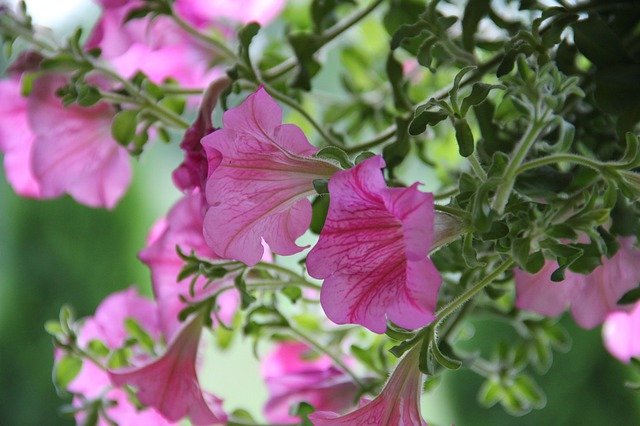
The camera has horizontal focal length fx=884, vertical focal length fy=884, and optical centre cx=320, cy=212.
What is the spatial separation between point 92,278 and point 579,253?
1.32 meters

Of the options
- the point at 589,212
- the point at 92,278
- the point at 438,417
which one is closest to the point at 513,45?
the point at 589,212

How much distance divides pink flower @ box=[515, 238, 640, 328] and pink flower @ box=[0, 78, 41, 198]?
0.30 m

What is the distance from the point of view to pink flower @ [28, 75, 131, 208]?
19.7 inches

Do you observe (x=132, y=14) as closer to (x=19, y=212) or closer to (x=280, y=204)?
(x=280, y=204)

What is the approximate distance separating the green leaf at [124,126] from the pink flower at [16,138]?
3.8 inches

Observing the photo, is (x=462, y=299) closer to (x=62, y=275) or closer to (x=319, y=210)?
(x=319, y=210)

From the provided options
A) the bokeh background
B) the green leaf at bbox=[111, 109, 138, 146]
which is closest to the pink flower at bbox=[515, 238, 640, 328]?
the green leaf at bbox=[111, 109, 138, 146]

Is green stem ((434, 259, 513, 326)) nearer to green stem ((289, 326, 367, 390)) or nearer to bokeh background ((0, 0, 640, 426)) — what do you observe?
green stem ((289, 326, 367, 390))

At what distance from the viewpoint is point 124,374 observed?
458mm

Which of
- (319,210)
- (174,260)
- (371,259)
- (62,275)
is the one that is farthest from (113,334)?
(62,275)

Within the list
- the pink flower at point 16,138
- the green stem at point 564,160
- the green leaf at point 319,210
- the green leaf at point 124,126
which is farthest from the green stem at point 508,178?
the pink flower at point 16,138

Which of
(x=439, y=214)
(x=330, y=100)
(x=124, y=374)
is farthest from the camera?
(x=330, y=100)

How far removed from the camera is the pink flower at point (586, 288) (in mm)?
418

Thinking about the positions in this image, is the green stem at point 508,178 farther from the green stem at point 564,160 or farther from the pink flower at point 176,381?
the pink flower at point 176,381
